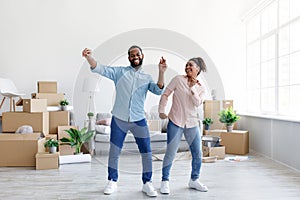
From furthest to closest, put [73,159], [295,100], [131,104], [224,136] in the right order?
1. [224,136]
2. [295,100]
3. [73,159]
4. [131,104]

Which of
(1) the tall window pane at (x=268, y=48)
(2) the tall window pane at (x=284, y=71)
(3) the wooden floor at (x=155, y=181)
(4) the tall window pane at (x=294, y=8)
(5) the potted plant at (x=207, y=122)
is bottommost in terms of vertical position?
(3) the wooden floor at (x=155, y=181)

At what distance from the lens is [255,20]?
562 cm

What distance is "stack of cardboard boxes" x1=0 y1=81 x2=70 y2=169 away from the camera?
3930mm

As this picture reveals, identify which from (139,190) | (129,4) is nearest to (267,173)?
→ (139,190)

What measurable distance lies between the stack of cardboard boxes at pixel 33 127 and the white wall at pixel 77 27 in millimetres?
778

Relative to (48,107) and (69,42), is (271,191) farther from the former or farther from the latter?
(69,42)

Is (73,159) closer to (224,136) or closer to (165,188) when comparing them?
(165,188)

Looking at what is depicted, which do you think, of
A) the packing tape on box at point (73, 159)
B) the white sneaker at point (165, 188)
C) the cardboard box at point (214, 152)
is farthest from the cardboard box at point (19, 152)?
the cardboard box at point (214, 152)

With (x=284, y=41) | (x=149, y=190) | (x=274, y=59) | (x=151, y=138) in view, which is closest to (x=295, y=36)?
(x=284, y=41)

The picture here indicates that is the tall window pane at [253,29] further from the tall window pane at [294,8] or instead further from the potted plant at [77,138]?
the potted plant at [77,138]

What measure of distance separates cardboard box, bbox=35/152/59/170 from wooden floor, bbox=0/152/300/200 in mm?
89

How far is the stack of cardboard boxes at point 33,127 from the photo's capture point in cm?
393

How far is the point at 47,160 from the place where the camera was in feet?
12.5

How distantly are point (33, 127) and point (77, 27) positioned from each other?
209 cm
